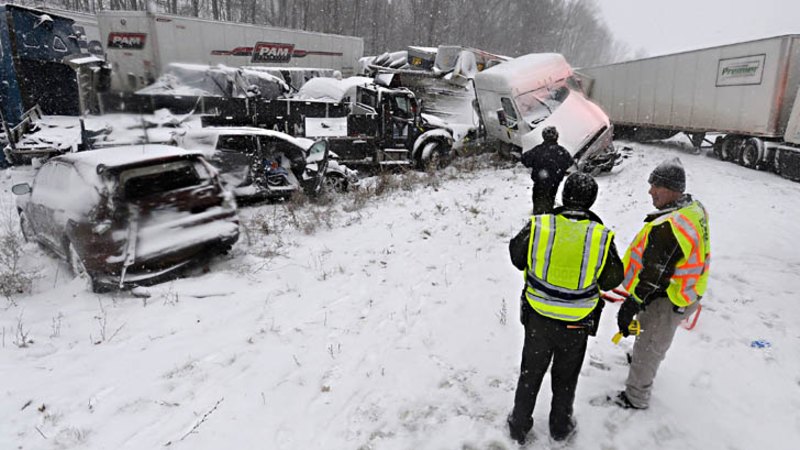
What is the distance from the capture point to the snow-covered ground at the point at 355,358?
2.91 m

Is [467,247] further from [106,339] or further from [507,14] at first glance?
[507,14]

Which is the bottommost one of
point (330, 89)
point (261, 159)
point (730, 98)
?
point (261, 159)

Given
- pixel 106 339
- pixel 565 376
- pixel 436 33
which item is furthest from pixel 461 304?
pixel 436 33

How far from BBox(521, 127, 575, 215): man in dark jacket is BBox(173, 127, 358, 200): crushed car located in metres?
4.02

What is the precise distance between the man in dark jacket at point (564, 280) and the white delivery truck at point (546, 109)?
8238 millimetres

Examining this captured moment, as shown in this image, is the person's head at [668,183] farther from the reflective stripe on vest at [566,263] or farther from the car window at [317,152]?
the car window at [317,152]

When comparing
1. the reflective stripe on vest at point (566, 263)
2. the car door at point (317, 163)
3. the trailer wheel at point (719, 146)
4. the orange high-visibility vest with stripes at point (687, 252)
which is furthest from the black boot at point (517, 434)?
the trailer wheel at point (719, 146)

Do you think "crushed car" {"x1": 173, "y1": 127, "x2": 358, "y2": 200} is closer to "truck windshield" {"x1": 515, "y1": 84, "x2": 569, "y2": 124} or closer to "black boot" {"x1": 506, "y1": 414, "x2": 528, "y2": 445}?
"truck windshield" {"x1": 515, "y1": 84, "x2": 569, "y2": 124}

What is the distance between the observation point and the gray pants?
9.22ft

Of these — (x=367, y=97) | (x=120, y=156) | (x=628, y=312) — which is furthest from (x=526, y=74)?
(x=628, y=312)

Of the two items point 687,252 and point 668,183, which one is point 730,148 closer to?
point 668,183

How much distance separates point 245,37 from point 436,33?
26893mm

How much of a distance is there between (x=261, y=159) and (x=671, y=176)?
22.3 feet

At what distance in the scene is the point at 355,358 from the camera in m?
3.74
